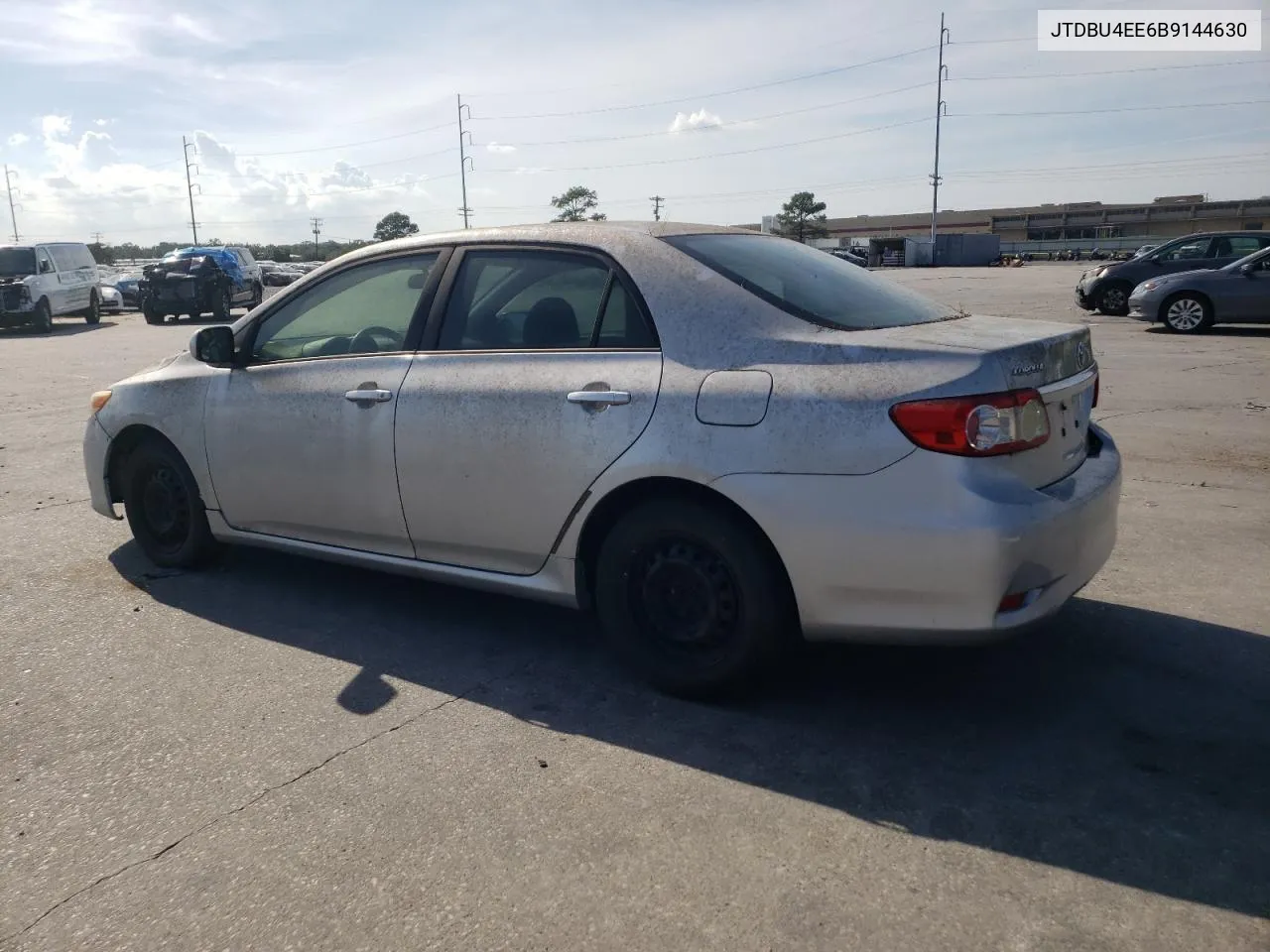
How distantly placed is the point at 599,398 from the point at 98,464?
A: 3026 millimetres

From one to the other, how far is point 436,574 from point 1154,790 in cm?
258

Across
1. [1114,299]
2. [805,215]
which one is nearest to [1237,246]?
[1114,299]

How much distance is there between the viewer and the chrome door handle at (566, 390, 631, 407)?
357 centimetres

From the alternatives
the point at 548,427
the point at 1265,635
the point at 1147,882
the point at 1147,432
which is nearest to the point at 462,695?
the point at 548,427

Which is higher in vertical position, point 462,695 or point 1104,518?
point 1104,518

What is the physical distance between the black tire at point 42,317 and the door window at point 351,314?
2137 centimetres

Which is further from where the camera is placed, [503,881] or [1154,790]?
[1154,790]

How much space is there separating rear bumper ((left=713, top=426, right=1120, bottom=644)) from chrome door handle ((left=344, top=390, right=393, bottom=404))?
1518mm

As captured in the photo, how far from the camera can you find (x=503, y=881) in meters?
2.61

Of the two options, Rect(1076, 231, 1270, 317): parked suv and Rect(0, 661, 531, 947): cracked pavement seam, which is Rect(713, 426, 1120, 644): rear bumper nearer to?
Rect(0, 661, 531, 947): cracked pavement seam

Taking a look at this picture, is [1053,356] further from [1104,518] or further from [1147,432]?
[1147,432]

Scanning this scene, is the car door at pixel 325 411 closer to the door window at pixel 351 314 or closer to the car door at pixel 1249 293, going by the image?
the door window at pixel 351 314

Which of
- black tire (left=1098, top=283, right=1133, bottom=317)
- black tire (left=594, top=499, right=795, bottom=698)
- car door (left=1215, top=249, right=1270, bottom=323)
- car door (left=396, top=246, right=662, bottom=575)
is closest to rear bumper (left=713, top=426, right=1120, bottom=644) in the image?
black tire (left=594, top=499, right=795, bottom=698)

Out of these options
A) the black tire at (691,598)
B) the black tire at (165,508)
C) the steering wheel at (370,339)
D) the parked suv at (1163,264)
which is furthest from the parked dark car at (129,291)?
the black tire at (691,598)
